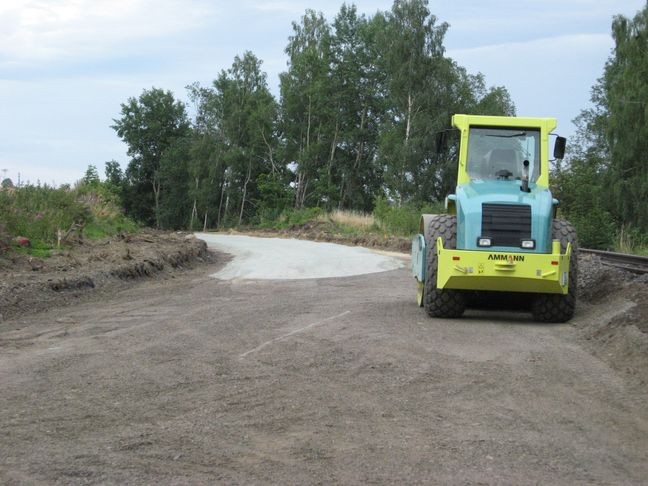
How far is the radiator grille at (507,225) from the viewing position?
11.3 meters

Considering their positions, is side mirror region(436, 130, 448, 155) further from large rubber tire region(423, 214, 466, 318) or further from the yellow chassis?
the yellow chassis

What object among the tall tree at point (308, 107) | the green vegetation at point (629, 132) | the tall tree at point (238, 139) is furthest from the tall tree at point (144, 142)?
the green vegetation at point (629, 132)

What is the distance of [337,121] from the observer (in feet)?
217

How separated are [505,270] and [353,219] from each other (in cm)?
3621

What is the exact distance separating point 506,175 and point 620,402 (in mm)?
6275

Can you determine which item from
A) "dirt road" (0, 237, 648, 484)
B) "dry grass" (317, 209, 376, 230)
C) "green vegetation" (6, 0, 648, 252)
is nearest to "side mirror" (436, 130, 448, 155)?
"dirt road" (0, 237, 648, 484)

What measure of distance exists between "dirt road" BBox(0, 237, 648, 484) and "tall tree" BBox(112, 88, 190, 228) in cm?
→ 8507

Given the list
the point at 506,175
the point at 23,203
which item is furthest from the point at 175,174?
the point at 506,175

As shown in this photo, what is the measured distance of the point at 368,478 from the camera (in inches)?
188

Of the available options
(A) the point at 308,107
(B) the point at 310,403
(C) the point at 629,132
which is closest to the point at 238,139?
(A) the point at 308,107

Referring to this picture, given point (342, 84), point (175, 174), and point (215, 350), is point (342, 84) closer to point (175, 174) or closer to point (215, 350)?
point (175, 174)

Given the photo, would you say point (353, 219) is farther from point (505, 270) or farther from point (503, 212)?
point (505, 270)

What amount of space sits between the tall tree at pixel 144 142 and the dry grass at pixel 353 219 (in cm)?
4619

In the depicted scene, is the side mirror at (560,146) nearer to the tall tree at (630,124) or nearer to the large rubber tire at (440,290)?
the large rubber tire at (440,290)
